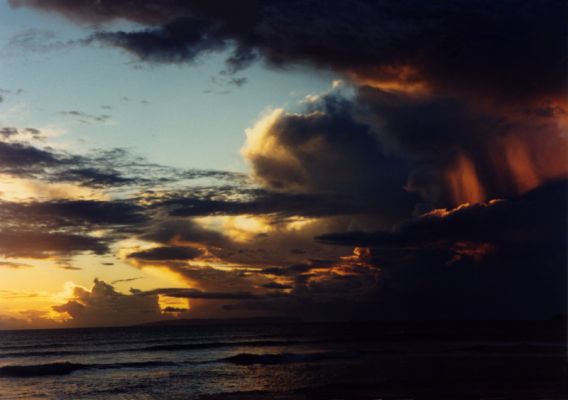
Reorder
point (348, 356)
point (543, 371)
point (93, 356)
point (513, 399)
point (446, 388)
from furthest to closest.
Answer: point (93, 356)
point (348, 356)
point (543, 371)
point (446, 388)
point (513, 399)

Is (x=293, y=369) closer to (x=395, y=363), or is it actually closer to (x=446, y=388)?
(x=395, y=363)

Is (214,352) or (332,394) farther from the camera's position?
(214,352)

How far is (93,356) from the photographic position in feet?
240

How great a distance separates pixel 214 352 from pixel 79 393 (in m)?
37.8

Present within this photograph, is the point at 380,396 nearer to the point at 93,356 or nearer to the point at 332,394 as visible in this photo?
the point at 332,394

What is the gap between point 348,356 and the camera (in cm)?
6106

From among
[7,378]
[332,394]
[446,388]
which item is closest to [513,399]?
[446,388]

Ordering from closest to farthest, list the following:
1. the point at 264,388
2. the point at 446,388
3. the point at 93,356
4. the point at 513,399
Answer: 1. the point at 513,399
2. the point at 446,388
3. the point at 264,388
4. the point at 93,356

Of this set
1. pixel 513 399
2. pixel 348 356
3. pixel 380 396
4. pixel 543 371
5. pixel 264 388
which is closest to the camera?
pixel 513 399

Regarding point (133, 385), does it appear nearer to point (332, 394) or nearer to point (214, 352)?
point (332, 394)

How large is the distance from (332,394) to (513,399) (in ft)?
29.8

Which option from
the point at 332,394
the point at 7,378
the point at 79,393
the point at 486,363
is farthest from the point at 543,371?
the point at 7,378

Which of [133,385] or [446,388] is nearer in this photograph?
[446,388]

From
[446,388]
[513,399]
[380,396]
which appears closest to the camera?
[513,399]
